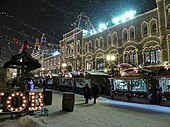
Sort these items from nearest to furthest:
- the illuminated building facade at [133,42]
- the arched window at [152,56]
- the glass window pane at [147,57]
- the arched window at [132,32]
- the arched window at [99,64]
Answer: the illuminated building facade at [133,42] → the arched window at [152,56] → the glass window pane at [147,57] → the arched window at [132,32] → the arched window at [99,64]

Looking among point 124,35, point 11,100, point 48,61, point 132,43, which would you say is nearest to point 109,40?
point 124,35

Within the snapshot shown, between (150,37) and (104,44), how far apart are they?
881 cm

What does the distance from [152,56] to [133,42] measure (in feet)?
11.9

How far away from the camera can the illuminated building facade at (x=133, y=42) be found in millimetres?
19859

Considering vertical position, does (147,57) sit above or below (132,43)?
below

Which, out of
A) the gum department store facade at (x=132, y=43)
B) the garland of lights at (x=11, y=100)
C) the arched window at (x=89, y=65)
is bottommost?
the garland of lights at (x=11, y=100)

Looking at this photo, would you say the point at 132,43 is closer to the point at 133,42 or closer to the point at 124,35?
the point at 133,42

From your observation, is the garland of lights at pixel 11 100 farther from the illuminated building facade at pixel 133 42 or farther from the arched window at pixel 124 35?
the arched window at pixel 124 35

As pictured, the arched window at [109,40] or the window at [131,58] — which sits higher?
the arched window at [109,40]

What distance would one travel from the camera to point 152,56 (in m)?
20.9

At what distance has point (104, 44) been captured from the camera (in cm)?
2841

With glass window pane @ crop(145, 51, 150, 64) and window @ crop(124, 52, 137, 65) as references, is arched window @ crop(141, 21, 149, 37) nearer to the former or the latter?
glass window pane @ crop(145, 51, 150, 64)

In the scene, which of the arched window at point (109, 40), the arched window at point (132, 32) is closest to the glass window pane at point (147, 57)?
the arched window at point (132, 32)

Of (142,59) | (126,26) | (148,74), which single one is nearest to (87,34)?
(126,26)
